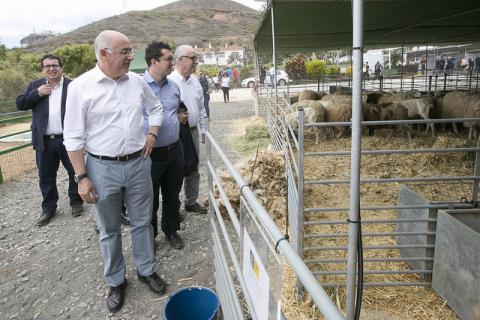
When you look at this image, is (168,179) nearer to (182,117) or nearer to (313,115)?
(182,117)

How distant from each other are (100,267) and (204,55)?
8596cm

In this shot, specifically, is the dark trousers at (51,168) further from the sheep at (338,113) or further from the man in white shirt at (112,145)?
the sheep at (338,113)

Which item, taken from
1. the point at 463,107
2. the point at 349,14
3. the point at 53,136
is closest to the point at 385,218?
the point at 53,136

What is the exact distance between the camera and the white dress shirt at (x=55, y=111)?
180 inches

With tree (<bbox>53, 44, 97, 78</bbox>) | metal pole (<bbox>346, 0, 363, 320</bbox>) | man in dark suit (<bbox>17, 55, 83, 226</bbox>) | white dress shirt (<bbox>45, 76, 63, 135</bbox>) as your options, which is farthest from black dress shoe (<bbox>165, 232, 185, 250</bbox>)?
tree (<bbox>53, 44, 97, 78</bbox>)

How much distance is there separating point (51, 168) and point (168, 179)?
200cm

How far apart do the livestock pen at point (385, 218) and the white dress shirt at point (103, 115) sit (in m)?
1.28

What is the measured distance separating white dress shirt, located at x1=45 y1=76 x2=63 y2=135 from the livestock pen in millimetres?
2802

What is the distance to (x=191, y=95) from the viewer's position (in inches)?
173

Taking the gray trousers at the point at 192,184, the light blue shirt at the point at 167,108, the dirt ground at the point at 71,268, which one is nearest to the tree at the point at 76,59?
the dirt ground at the point at 71,268

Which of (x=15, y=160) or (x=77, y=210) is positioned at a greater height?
(x=15, y=160)

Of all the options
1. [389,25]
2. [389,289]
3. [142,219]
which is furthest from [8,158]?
[389,25]

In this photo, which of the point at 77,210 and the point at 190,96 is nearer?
the point at 190,96

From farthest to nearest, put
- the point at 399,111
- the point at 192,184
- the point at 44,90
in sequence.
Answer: the point at 399,111, the point at 192,184, the point at 44,90
